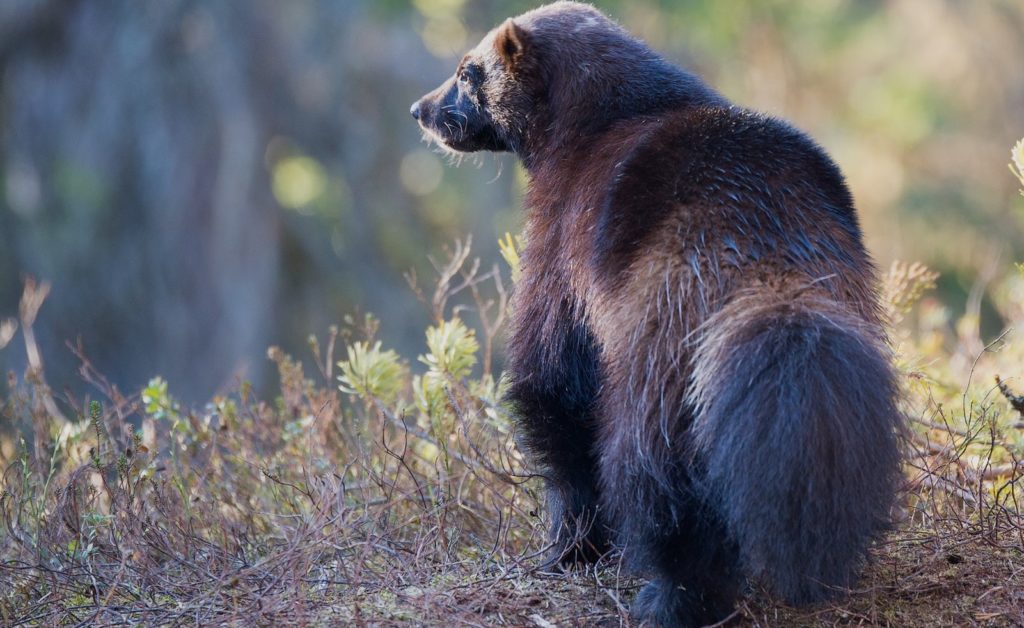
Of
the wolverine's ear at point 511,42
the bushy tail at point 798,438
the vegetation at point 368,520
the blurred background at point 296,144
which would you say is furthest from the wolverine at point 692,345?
the blurred background at point 296,144

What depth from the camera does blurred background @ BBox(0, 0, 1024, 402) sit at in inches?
687

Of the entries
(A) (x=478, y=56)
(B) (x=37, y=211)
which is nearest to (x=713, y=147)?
(A) (x=478, y=56)

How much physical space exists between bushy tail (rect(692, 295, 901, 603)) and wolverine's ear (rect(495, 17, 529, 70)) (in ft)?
6.31

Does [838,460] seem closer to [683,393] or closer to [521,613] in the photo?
[683,393]

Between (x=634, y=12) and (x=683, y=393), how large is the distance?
48.3ft

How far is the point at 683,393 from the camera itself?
3457 mm

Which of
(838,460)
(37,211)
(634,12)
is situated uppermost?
(634,12)

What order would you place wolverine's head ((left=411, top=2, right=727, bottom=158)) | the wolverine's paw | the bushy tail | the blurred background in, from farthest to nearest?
the blurred background
wolverine's head ((left=411, top=2, right=727, bottom=158))
the wolverine's paw
the bushy tail

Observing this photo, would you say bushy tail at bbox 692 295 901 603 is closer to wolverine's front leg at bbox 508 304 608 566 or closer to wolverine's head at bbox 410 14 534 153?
wolverine's front leg at bbox 508 304 608 566

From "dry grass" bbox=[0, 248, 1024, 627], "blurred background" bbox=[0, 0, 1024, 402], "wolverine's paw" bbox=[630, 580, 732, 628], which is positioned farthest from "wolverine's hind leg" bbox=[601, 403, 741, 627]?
"blurred background" bbox=[0, 0, 1024, 402]

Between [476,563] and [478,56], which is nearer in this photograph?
[476,563]

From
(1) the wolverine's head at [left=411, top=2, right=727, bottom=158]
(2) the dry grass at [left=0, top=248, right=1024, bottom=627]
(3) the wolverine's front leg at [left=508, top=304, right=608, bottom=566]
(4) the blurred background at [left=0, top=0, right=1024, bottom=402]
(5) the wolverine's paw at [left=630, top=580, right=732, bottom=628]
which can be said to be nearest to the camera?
(5) the wolverine's paw at [left=630, top=580, right=732, bottom=628]

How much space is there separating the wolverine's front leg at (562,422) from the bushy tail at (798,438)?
854 millimetres

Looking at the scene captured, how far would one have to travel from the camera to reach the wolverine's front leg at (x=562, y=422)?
415 centimetres
